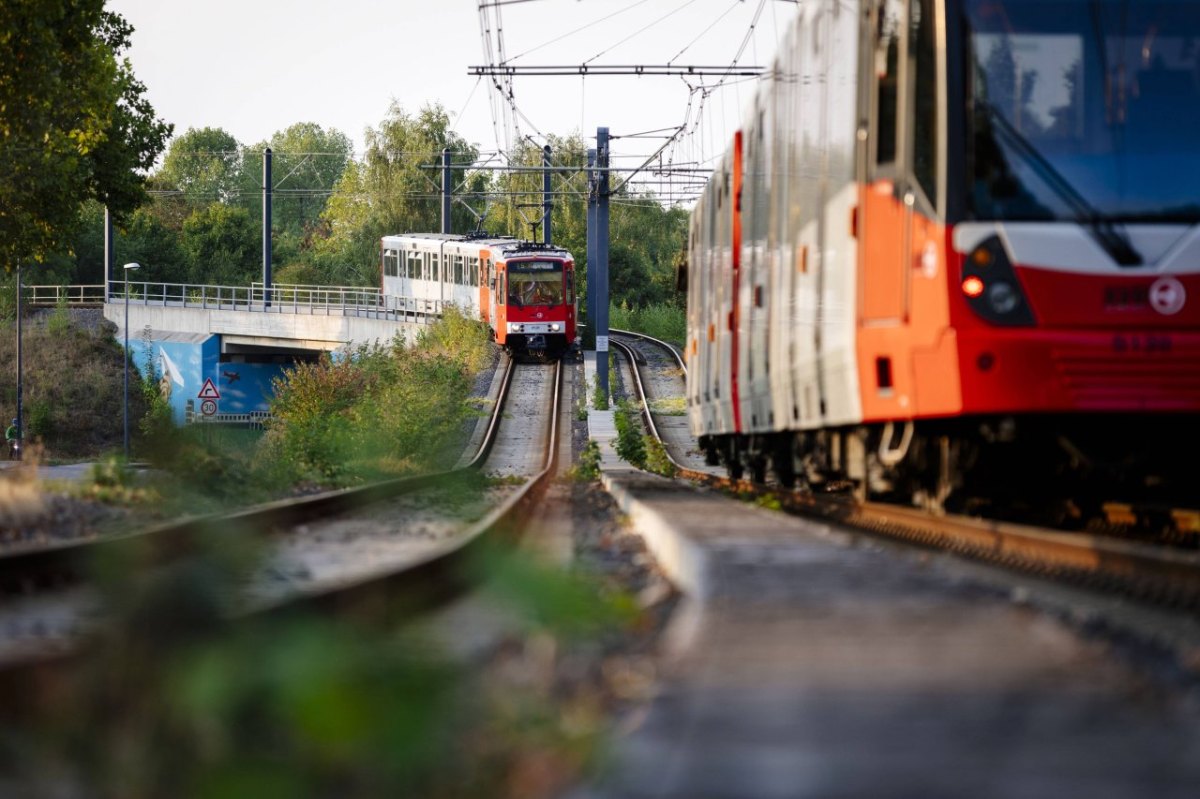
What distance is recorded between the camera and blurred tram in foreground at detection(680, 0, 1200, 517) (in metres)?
9.48

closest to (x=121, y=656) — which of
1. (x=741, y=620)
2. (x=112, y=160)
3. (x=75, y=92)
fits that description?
(x=741, y=620)

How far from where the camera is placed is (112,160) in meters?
37.9

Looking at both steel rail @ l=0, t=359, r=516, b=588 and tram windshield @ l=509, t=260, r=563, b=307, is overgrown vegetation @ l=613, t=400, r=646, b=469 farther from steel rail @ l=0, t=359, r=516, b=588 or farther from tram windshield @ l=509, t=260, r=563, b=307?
tram windshield @ l=509, t=260, r=563, b=307

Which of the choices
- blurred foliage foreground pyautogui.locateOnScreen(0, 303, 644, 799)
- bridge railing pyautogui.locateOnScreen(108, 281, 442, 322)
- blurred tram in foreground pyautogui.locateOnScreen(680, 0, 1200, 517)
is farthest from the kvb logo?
bridge railing pyautogui.locateOnScreen(108, 281, 442, 322)

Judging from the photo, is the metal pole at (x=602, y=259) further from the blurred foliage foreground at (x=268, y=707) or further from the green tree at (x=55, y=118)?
the blurred foliage foreground at (x=268, y=707)

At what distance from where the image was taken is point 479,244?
57.5 meters

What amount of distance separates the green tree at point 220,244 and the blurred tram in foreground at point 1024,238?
357 feet

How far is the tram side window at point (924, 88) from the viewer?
9.73m

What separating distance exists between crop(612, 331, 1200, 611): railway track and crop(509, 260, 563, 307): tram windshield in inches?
1495

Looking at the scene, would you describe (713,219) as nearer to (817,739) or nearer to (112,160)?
(817,739)

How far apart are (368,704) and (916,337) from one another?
7415mm

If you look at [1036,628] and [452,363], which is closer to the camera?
[1036,628]

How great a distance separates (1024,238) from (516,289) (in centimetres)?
4371

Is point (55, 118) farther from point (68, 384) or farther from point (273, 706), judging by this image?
point (68, 384)
